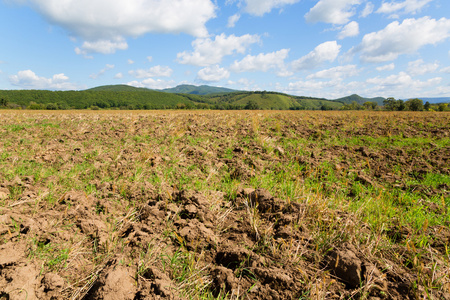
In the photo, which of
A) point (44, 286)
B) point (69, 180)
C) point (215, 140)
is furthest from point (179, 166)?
point (44, 286)

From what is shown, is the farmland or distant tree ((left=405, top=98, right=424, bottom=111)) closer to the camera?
the farmland

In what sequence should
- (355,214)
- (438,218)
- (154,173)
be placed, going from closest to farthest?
(355,214)
(438,218)
(154,173)

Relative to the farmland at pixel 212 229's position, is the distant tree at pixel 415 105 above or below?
above

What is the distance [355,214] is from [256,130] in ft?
20.1

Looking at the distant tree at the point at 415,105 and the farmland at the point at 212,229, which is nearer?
the farmland at the point at 212,229

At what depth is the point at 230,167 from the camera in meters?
4.94

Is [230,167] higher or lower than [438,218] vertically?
higher

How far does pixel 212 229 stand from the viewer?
8.94 ft

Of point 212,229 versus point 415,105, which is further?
point 415,105

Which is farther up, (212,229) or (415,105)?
(415,105)

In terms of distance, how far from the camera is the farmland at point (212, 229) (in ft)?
6.13

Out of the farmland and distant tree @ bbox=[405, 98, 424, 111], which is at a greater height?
distant tree @ bbox=[405, 98, 424, 111]

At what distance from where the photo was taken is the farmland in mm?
1867

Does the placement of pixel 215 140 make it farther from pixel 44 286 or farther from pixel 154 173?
pixel 44 286
